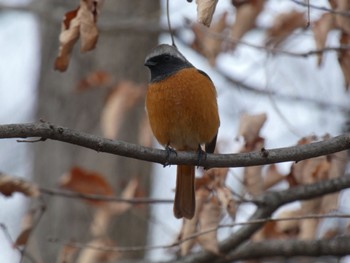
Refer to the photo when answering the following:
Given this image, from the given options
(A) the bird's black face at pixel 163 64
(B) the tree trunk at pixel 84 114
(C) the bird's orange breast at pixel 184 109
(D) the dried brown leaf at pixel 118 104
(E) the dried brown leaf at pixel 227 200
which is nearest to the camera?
(E) the dried brown leaf at pixel 227 200

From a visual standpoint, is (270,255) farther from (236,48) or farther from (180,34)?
(180,34)

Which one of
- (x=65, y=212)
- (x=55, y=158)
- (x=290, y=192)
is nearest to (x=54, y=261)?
(x=65, y=212)

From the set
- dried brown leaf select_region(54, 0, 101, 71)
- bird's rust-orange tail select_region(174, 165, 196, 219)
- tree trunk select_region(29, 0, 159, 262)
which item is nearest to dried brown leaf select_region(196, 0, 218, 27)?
dried brown leaf select_region(54, 0, 101, 71)

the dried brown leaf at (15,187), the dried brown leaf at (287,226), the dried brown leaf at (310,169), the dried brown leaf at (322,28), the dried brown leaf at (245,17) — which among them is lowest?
the dried brown leaf at (287,226)

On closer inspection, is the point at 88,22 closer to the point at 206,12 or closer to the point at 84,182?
the point at 206,12

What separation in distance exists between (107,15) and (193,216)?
2.88m

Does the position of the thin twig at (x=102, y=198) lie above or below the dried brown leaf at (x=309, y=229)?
above

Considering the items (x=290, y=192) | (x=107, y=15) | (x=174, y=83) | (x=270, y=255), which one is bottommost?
(x=270, y=255)

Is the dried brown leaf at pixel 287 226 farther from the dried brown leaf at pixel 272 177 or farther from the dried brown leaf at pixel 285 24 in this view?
the dried brown leaf at pixel 285 24

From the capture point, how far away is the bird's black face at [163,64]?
4.20 m

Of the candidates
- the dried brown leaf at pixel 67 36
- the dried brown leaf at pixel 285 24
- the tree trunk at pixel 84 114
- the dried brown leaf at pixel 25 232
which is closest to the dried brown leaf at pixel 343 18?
the dried brown leaf at pixel 285 24

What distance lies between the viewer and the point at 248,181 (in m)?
3.96

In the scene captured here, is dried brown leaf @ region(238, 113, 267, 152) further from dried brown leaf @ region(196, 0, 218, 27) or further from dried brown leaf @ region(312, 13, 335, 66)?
dried brown leaf @ region(196, 0, 218, 27)

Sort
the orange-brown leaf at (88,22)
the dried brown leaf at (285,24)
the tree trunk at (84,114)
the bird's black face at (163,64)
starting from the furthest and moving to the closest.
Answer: the tree trunk at (84,114) → the dried brown leaf at (285,24) → the bird's black face at (163,64) → the orange-brown leaf at (88,22)
